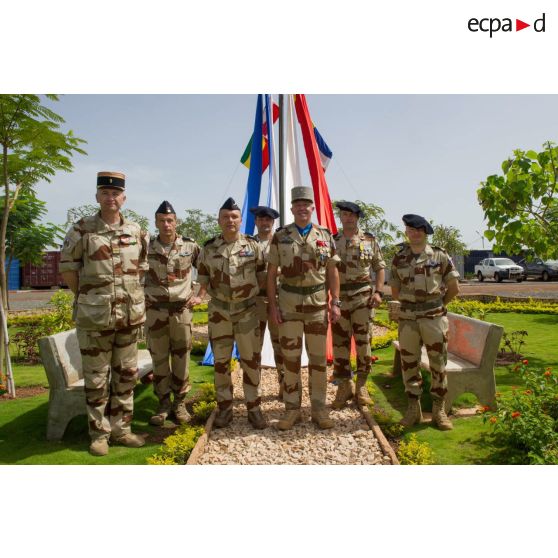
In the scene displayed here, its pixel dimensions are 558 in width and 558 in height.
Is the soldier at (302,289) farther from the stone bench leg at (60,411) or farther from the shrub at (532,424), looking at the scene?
the stone bench leg at (60,411)

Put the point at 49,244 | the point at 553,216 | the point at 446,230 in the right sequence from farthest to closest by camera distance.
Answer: the point at 446,230 < the point at 49,244 < the point at 553,216

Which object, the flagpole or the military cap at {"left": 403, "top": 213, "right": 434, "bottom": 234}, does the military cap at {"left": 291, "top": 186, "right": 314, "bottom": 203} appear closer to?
the military cap at {"left": 403, "top": 213, "right": 434, "bottom": 234}

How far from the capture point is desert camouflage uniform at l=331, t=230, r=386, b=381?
5004 millimetres

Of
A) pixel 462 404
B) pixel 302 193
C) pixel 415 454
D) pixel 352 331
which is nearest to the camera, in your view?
pixel 415 454

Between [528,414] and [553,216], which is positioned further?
[553,216]

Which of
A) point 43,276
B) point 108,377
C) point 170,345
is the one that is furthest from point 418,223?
point 43,276

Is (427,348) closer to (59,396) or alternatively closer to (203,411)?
(203,411)

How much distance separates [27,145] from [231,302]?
427 centimetres

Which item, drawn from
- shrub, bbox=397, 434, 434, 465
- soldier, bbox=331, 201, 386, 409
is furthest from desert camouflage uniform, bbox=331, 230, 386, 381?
shrub, bbox=397, 434, 434, 465

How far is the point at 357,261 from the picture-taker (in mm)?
5062

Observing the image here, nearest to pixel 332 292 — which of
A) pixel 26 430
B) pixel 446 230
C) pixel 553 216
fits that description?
pixel 26 430

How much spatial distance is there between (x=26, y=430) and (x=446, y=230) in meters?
37.2

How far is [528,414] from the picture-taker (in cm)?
Answer: 386

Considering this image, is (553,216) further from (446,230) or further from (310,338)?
(446,230)
